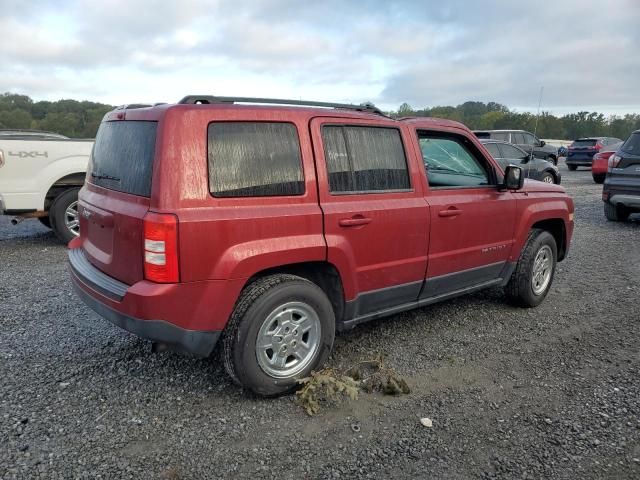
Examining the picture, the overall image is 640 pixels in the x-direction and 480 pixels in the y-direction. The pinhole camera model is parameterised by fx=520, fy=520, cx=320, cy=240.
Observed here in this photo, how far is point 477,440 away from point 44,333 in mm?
3409

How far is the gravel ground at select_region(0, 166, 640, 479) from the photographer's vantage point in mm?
2672

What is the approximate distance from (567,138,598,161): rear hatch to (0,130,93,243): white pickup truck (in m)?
21.5

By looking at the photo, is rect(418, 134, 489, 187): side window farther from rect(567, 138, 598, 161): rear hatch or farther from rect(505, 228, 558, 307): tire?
rect(567, 138, 598, 161): rear hatch

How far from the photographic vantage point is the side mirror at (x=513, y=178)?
436 centimetres

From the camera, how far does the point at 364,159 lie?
364cm

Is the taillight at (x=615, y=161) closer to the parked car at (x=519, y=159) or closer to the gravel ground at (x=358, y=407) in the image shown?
the parked car at (x=519, y=159)

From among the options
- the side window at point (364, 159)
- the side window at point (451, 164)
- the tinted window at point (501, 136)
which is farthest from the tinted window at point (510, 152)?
the side window at point (364, 159)

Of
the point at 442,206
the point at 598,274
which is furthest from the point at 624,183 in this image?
the point at 442,206

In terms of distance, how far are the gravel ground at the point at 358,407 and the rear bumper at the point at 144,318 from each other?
466 mm

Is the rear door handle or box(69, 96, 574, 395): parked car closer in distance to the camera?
box(69, 96, 574, 395): parked car

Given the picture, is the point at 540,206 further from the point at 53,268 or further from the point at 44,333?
the point at 53,268

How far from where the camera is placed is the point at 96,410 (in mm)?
3105

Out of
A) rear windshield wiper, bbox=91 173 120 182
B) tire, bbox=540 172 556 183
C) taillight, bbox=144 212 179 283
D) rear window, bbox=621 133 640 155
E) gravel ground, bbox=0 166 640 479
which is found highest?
rear window, bbox=621 133 640 155

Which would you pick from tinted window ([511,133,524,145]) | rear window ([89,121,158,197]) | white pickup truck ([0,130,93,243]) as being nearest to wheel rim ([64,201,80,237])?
white pickup truck ([0,130,93,243])
